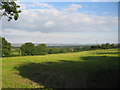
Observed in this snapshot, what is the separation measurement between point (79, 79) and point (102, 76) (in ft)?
8.84

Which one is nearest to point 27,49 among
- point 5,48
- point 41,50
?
point 41,50

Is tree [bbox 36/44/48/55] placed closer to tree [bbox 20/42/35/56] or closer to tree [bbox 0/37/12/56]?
tree [bbox 20/42/35/56]

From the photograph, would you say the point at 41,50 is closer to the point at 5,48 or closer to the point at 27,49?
the point at 27,49

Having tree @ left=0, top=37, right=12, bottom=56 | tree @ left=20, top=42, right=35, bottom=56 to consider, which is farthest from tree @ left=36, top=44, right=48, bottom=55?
tree @ left=0, top=37, right=12, bottom=56

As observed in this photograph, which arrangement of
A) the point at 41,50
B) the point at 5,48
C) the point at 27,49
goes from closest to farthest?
the point at 5,48 → the point at 27,49 → the point at 41,50

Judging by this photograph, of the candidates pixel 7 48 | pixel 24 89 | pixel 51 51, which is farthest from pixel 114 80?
Result: pixel 51 51

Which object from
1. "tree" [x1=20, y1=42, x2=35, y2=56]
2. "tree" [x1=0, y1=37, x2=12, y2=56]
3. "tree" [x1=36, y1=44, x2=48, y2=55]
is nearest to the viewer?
"tree" [x1=0, y1=37, x2=12, y2=56]

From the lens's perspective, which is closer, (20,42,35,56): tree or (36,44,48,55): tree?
(20,42,35,56): tree

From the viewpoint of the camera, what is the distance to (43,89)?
547 inches

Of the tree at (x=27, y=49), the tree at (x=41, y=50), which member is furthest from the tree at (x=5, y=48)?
the tree at (x=41, y=50)

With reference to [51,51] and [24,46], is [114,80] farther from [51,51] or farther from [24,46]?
[51,51]

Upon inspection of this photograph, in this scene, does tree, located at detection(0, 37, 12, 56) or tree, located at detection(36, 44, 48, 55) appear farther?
tree, located at detection(36, 44, 48, 55)

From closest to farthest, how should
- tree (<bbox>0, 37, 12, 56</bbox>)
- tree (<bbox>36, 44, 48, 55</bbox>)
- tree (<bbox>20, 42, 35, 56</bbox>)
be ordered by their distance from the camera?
1. tree (<bbox>0, 37, 12, 56</bbox>)
2. tree (<bbox>20, 42, 35, 56</bbox>)
3. tree (<bbox>36, 44, 48, 55</bbox>)

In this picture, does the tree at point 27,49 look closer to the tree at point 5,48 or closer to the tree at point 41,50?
the tree at point 41,50
